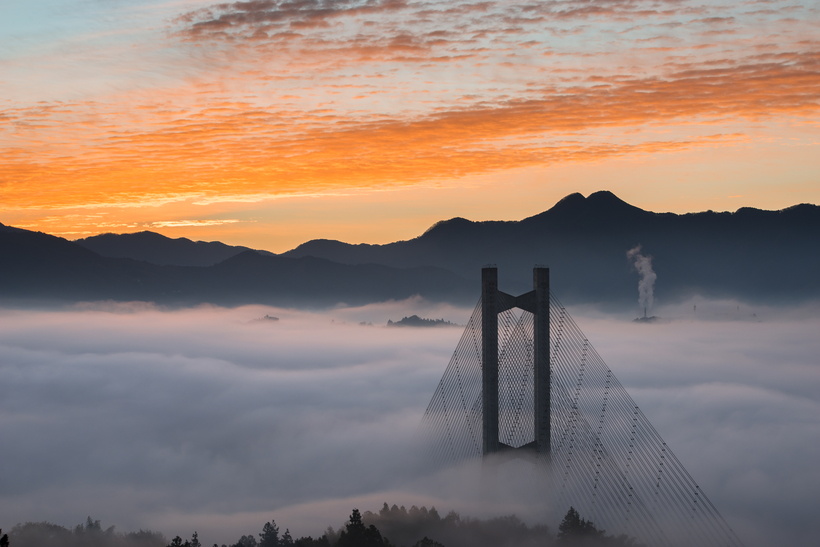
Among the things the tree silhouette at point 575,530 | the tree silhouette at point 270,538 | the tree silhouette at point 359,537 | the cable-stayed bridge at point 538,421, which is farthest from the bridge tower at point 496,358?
the tree silhouette at point 270,538

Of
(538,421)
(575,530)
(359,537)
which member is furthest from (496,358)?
(359,537)

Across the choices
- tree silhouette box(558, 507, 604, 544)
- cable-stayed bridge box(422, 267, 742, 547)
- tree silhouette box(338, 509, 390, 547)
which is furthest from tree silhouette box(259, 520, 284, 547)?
tree silhouette box(558, 507, 604, 544)

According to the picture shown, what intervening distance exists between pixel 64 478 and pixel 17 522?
21857mm

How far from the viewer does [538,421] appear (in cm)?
3578

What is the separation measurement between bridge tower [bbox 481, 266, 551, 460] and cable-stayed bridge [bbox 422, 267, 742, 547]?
5cm

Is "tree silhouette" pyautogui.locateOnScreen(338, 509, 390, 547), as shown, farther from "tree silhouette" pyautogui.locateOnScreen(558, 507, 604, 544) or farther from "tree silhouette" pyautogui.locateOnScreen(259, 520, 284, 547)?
"tree silhouette" pyautogui.locateOnScreen(259, 520, 284, 547)

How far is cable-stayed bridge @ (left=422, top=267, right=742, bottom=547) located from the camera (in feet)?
113

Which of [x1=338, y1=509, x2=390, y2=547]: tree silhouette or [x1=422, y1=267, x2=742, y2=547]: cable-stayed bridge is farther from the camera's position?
[x1=338, y1=509, x2=390, y2=547]: tree silhouette

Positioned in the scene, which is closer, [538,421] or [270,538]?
[538,421]

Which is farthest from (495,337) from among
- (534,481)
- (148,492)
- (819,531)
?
(148,492)

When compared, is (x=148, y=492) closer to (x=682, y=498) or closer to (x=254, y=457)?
(x=254, y=457)

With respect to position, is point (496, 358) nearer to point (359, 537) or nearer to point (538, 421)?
point (538, 421)

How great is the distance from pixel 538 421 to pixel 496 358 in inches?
171

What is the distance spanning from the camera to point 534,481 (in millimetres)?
35875
